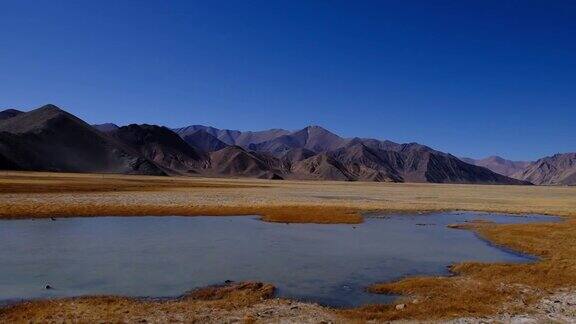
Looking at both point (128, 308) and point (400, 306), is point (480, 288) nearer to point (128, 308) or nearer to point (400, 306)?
point (400, 306)

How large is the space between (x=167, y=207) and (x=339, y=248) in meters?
26.0

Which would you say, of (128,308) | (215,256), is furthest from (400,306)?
(215,256)

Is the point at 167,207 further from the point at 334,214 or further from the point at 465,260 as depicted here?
the point at 465,260

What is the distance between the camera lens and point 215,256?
2284 centimetres

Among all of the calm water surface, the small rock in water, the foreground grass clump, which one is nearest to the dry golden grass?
the calm water surface

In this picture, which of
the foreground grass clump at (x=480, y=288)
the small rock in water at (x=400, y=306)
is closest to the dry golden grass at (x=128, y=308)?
the foreground grass clump at (x=480, y=288)

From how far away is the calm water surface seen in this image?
16781 mm

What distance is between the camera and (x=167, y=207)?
47.7 metres

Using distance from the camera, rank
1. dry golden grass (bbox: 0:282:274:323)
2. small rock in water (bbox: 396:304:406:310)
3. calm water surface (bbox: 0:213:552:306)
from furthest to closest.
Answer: calm water surface (bbox: 0:213:552:306), small rock in water (bbox: 396:304:406:310), dry golden grass (bbox: 0:282:274:323)

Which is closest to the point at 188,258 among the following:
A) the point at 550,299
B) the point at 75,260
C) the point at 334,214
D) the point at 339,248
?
the point at 75,260

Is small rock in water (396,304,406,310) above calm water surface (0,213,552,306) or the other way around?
above

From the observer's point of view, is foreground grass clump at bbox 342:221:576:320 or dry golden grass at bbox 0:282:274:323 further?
foreground grass clump at bbox 342:221:576:320

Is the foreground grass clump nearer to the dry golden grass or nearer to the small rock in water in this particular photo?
the small rock in water

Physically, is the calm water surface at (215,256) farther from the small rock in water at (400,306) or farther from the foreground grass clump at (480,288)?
the small rock in water at (400,306)
